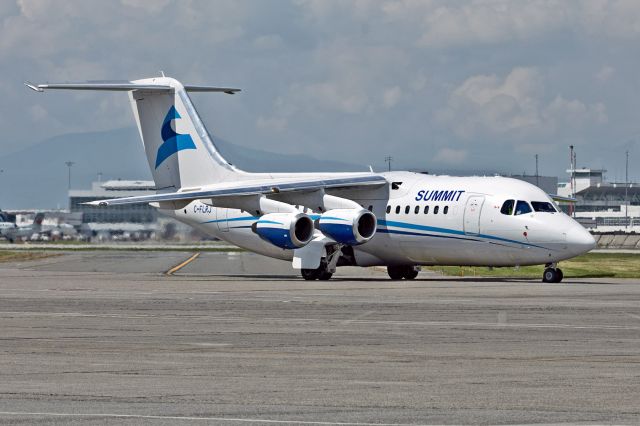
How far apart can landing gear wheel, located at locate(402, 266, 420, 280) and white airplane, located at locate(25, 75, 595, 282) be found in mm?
49

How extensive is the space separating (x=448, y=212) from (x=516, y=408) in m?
30.3

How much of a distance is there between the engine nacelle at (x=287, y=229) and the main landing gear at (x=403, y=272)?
14.3 feet

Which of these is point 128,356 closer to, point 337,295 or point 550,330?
point 550,330

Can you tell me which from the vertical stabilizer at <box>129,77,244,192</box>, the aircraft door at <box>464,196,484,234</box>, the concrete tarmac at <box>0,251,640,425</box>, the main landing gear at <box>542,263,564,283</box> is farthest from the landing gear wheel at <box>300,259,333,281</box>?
the concrete tarmac at <box>0,251,640,425</box>

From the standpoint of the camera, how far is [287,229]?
4447 cm

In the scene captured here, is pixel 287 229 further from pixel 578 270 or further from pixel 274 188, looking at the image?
pixel 578 270

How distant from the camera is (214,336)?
21.0 metres

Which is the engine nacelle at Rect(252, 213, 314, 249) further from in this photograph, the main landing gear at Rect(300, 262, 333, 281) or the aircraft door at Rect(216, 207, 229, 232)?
the aircraft door at Rect(216, 207, 229, 232)

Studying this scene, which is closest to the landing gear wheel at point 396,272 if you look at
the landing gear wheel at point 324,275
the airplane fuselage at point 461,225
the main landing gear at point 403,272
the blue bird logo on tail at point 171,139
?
the main landing gear at point 403,272

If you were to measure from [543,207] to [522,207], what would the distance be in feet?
2.59

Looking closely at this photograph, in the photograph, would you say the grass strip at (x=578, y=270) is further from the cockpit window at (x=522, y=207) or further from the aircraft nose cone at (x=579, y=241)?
the aircraft nose cone at (x=579, y=241)

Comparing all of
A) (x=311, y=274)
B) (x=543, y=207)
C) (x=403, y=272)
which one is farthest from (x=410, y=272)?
(x=543, y=207)

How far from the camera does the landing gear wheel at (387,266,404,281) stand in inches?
1888

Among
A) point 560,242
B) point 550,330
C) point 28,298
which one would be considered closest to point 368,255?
point 560,242
